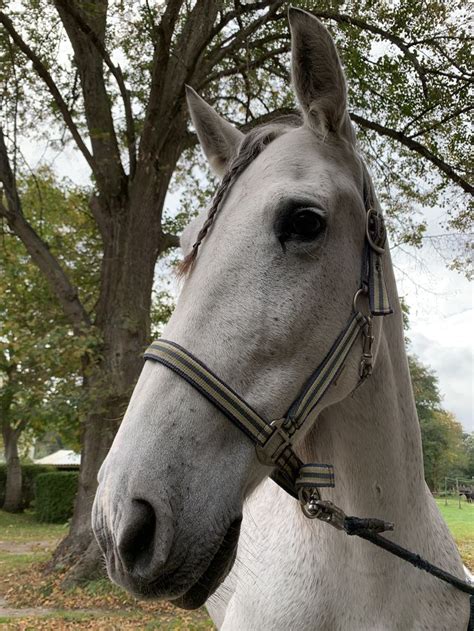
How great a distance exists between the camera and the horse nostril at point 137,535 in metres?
1.33

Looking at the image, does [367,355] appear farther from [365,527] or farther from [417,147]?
[417,147]

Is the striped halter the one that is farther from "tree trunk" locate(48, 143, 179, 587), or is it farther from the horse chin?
"tree trunk" locate(48, 143, 179, 587)

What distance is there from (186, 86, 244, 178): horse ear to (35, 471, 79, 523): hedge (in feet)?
71.6

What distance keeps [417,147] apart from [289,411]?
31.7ft

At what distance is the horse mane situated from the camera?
183cm

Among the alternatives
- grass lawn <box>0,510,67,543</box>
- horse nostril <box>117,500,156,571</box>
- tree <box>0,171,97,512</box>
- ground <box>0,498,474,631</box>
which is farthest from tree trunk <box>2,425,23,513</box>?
horse nostril <box>117,500,156,571</box>

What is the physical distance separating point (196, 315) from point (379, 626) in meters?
1.25

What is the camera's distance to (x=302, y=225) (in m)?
1.72

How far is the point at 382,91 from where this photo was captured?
10008mm

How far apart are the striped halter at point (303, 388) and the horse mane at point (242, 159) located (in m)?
0.37

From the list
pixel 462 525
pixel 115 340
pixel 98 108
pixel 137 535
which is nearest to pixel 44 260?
pixel 115 340

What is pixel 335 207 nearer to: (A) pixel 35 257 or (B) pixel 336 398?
(B) pixel 336 398

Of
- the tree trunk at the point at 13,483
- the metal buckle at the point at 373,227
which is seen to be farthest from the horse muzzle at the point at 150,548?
the tree trunk at the point at 13,483

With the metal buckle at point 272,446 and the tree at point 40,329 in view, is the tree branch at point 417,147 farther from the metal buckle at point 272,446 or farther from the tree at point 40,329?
the metal buckle at point 272,446
